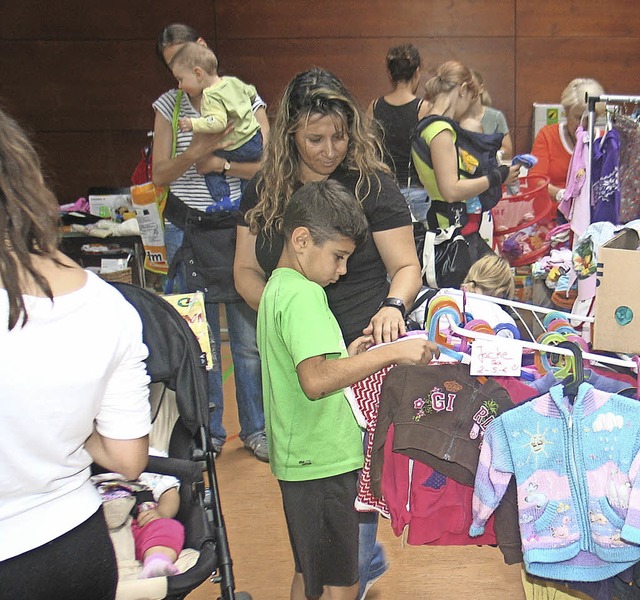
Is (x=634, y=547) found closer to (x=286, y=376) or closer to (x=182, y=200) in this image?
(x=286, y=376)

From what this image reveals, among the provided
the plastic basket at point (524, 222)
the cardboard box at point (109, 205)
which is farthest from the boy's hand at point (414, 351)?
the cardboard box at point (109, 205)

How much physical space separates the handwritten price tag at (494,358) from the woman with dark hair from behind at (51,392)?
0.82 metres

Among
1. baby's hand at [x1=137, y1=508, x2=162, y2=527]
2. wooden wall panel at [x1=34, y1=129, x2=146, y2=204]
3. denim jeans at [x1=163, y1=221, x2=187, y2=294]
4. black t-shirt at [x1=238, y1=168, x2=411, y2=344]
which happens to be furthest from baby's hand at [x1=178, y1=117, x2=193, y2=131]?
wooden wall panel at [x1=34, y1=129, x2=146, y2=204]

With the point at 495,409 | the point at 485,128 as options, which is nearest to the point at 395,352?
the point at 495,409

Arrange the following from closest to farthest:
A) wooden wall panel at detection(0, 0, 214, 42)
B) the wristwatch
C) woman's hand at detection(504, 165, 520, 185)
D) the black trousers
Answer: the black trousers, the wristwatch, woman's hand at detection(504, 165, 520, 185), wooden wall panel at detection(0, 0, 214, 42)

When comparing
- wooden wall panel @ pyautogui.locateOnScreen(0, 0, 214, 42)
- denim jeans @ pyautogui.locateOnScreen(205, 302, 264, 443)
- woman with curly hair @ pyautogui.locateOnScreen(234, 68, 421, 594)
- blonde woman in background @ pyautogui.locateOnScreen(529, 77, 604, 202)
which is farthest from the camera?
wooden wall panel @ pyautogui.locateOnScreen(0, 0, 214, 42)

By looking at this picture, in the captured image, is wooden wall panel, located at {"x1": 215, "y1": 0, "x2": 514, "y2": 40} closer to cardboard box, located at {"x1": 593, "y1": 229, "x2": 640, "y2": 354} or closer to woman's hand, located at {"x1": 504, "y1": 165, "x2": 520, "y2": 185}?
woman's hand, located at {"x1": 504, "y1": 165, "x2": 520, "y2": 185}

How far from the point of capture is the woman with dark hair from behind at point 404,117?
4.23 meters

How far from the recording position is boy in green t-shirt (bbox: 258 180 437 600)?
198cm

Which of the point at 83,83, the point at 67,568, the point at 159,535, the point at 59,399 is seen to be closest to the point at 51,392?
the point at 59,399

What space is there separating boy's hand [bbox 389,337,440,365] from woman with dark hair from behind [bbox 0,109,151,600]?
2.25 feet

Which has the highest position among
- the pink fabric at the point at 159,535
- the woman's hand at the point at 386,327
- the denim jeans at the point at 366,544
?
the woman's hand at the point at 386,327

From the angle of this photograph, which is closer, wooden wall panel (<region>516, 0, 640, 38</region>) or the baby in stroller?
the baby in stroller

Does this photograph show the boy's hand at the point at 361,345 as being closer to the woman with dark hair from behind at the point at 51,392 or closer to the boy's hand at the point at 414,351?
the boy's hand at the point at 414,351
